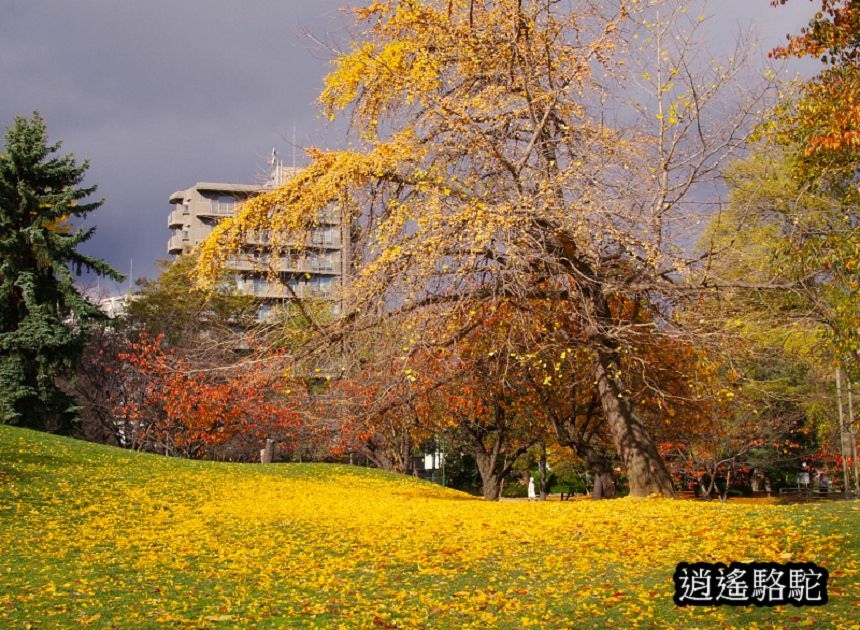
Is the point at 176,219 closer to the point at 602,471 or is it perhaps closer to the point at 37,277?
the point at 37,277

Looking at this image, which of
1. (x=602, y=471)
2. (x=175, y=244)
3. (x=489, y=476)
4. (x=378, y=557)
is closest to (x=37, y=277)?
(x=489, y=476)

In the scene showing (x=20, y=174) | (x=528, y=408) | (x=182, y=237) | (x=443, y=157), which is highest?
(x=182, y=237)

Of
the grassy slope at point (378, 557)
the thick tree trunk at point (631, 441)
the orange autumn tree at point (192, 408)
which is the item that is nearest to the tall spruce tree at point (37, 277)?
the orange autumn tree at point (192, 408)

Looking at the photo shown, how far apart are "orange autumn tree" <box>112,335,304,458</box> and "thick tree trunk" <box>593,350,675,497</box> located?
1071 cm

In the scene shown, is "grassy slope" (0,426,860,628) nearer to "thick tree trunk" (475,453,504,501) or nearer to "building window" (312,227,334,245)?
"building window" (312,227,334,245)

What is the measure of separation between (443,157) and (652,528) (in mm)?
5738

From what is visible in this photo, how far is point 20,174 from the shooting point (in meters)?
26.1

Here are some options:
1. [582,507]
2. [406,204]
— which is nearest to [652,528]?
[582,507]

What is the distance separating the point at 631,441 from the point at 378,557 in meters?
5.73

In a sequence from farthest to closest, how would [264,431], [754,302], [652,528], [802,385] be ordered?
[264,431], [802,385], [754,302], [652,528]

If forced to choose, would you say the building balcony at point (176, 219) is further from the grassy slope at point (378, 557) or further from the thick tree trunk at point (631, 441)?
the thick tree trunk at point (631, 441)

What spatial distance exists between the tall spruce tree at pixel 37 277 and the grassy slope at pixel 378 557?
11.5m

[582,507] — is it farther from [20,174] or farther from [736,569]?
[20,174]

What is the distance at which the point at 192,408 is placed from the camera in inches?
1051
